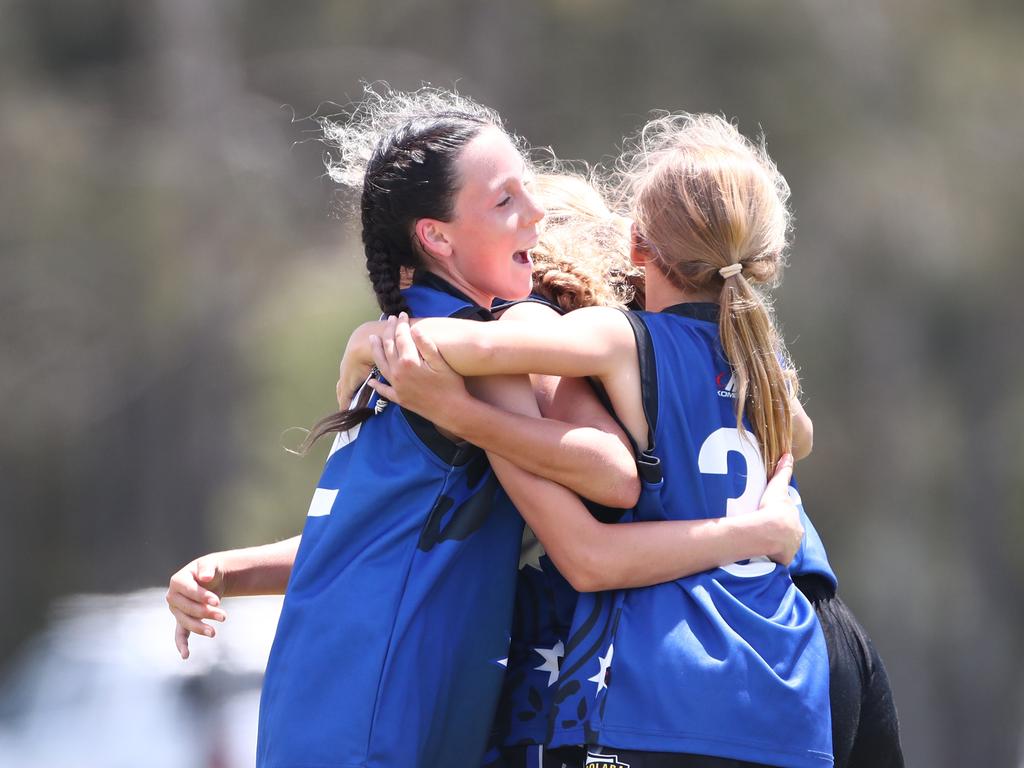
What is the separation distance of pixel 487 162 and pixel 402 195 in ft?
0.39

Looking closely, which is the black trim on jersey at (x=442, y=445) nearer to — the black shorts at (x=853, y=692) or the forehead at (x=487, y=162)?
the forehead at (x=487, y=162)

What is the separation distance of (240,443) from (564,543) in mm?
7126

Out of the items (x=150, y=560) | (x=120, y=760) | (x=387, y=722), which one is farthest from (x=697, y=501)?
(x=150, y=560)

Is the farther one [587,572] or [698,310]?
[698,310]

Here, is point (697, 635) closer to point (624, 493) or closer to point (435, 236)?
point (624, 493)

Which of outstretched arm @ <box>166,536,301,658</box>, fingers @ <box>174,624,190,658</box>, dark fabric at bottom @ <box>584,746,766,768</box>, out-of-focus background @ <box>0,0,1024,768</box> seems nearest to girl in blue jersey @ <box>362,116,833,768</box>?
dark fabric at bottom @ <box>584,746,766,768</box>

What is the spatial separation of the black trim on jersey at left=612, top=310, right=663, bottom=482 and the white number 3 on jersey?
64 millimetres

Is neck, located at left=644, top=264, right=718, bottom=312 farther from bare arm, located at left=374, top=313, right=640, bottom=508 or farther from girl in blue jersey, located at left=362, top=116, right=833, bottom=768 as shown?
bare arm, located at left=374, top=313, right=640, bottom=508

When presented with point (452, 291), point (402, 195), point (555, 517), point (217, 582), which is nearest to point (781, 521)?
point (555, 517)

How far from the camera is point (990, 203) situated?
8.07 metres

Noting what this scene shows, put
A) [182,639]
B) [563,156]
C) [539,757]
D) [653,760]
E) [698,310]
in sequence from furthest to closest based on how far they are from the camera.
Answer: [563,156]
[182,639]
[698,310]
[539,757]
[653,760]

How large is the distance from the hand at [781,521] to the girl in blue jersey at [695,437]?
0.02 metres

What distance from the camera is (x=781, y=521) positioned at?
62.8 inches

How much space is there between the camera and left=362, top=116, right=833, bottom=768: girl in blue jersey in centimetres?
147
